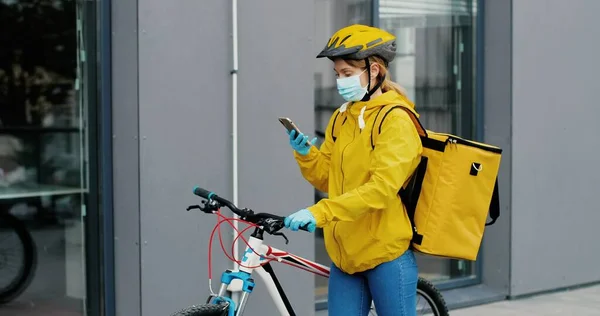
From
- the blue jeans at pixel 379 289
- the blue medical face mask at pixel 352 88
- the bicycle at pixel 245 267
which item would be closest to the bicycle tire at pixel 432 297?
the blue jeans at pixel 379 289

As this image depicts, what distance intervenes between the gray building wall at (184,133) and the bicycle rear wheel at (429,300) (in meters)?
1.19

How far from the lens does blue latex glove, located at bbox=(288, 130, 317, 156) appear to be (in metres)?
4.16

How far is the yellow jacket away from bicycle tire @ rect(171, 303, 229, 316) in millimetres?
534

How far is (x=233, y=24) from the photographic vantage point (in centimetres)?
586

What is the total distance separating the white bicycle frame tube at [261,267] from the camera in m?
3.95

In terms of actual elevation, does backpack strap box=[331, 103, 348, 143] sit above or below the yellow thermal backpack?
above

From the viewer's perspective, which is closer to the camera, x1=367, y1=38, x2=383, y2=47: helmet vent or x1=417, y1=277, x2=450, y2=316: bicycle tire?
x1=367, y1=38, x2=383, y2=47: helmet vent

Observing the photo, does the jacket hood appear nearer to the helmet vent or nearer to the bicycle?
the helmet vent
